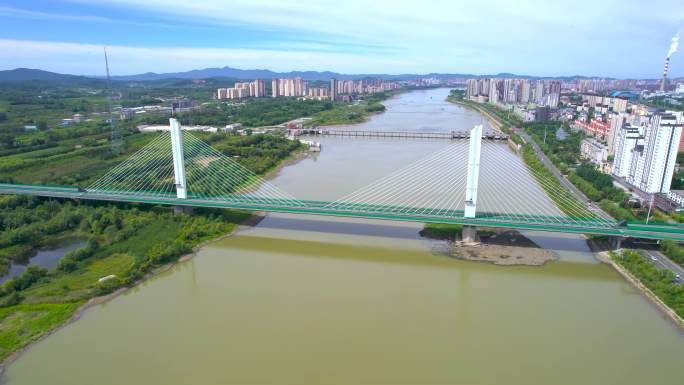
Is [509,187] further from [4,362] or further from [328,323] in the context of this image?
[4,362]

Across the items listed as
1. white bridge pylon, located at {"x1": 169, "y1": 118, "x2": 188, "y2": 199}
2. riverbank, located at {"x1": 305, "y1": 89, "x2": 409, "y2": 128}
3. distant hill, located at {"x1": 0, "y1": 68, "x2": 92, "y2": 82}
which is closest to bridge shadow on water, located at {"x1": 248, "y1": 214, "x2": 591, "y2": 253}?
white bridge pylon, located at {"x1": 169, "y1": 118, "x2": 188, "y2": 199}

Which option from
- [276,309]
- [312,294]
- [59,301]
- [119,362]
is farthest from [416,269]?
[59,301]

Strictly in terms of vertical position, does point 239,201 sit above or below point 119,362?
above

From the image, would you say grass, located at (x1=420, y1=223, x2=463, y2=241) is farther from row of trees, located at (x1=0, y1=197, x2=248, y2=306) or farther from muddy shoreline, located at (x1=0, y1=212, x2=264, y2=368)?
row of trees, located at (x1=0, y1=197, x2=248, y2=306)

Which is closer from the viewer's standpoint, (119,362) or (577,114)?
(119,362)

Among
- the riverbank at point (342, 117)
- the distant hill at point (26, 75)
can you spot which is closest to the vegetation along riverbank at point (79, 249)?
the riverbank at point (342, 117)

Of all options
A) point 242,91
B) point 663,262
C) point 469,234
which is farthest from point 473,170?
point 242,91

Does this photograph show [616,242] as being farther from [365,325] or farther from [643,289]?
[365,325]
